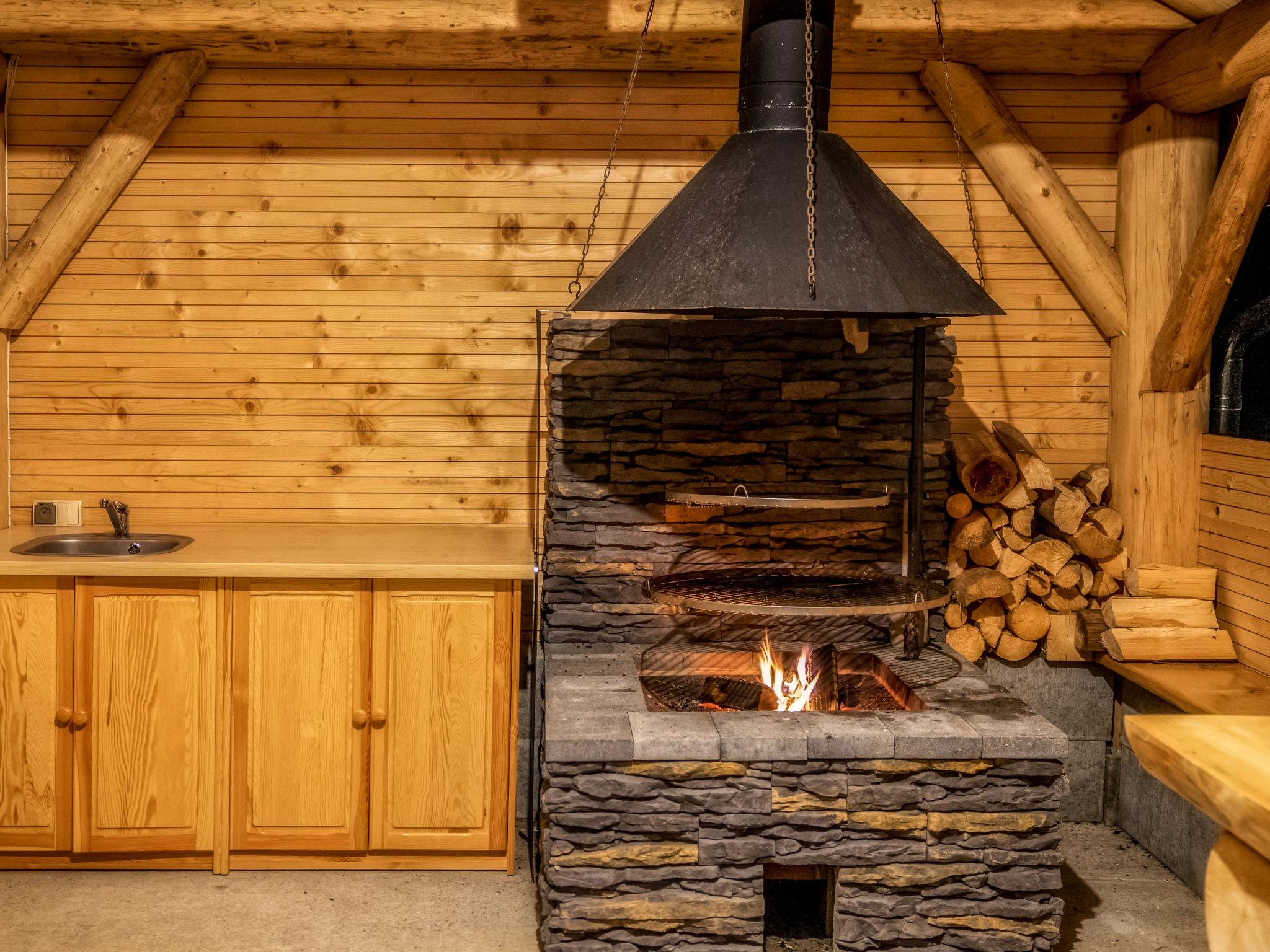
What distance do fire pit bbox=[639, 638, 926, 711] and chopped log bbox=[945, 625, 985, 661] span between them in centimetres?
40

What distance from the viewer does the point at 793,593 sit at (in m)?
3.28

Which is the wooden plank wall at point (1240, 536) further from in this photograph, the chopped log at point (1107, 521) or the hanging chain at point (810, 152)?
the hanging chain at point (810, 152)

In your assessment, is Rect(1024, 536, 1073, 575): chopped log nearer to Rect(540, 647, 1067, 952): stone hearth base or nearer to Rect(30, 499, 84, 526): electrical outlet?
Rect(540, 647, 1067, 952): stone hearth base

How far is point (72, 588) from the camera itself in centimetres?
337

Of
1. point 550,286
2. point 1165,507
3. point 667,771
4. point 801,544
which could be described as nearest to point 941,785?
point 667,771

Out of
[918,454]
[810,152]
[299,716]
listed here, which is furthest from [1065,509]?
[299,716]

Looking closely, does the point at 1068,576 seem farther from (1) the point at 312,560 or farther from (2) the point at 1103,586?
(1) the point at 312,560

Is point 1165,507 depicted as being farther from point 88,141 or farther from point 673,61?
point 88,141

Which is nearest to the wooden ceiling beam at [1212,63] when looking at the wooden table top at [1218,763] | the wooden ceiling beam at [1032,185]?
the wooden ceiling beam at [1032,185]

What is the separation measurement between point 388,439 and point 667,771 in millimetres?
1753

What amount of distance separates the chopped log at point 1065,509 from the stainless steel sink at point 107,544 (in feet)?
9.13

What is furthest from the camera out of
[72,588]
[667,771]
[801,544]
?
[801,544]

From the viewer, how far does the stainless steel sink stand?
3680 mm

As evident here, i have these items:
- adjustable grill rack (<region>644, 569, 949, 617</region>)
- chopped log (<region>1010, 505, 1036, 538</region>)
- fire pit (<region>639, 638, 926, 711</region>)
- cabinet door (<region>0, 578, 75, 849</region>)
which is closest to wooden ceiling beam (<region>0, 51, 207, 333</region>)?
cabinet door (<region>0, 578, 75, 849</region>)
